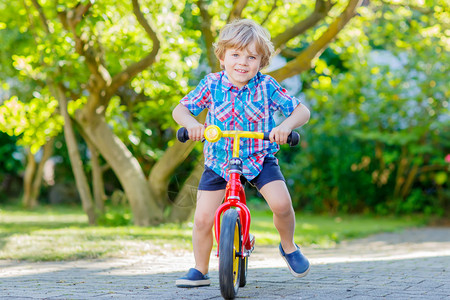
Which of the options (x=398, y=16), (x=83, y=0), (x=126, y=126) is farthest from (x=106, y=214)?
(x=398, y=16)

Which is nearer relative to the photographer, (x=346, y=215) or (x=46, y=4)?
(x=46, y=4)

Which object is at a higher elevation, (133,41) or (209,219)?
(133,41)

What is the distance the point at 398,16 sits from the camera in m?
11.4

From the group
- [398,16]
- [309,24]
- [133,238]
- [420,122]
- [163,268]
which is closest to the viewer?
[163,268]

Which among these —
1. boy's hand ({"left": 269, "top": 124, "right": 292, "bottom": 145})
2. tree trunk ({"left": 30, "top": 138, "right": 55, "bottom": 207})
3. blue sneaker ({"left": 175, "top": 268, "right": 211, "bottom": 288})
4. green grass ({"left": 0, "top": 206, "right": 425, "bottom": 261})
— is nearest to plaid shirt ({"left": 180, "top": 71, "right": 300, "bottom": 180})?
boy's hand ({"left": 269, "top": 124, "right": 292, "bottom": 145})

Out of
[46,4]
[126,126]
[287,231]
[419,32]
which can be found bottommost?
[287,231]

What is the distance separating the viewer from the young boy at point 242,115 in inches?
148

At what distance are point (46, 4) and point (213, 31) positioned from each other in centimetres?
252

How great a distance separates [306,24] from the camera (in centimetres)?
893

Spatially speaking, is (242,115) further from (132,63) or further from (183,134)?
(132,63)

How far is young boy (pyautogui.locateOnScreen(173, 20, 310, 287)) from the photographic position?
3766mm

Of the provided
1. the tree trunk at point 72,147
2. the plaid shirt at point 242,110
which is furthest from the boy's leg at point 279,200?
the tree trunk at point 72,147

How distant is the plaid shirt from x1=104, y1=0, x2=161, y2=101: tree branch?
4.63 m

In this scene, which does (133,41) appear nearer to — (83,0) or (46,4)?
(46,4)
